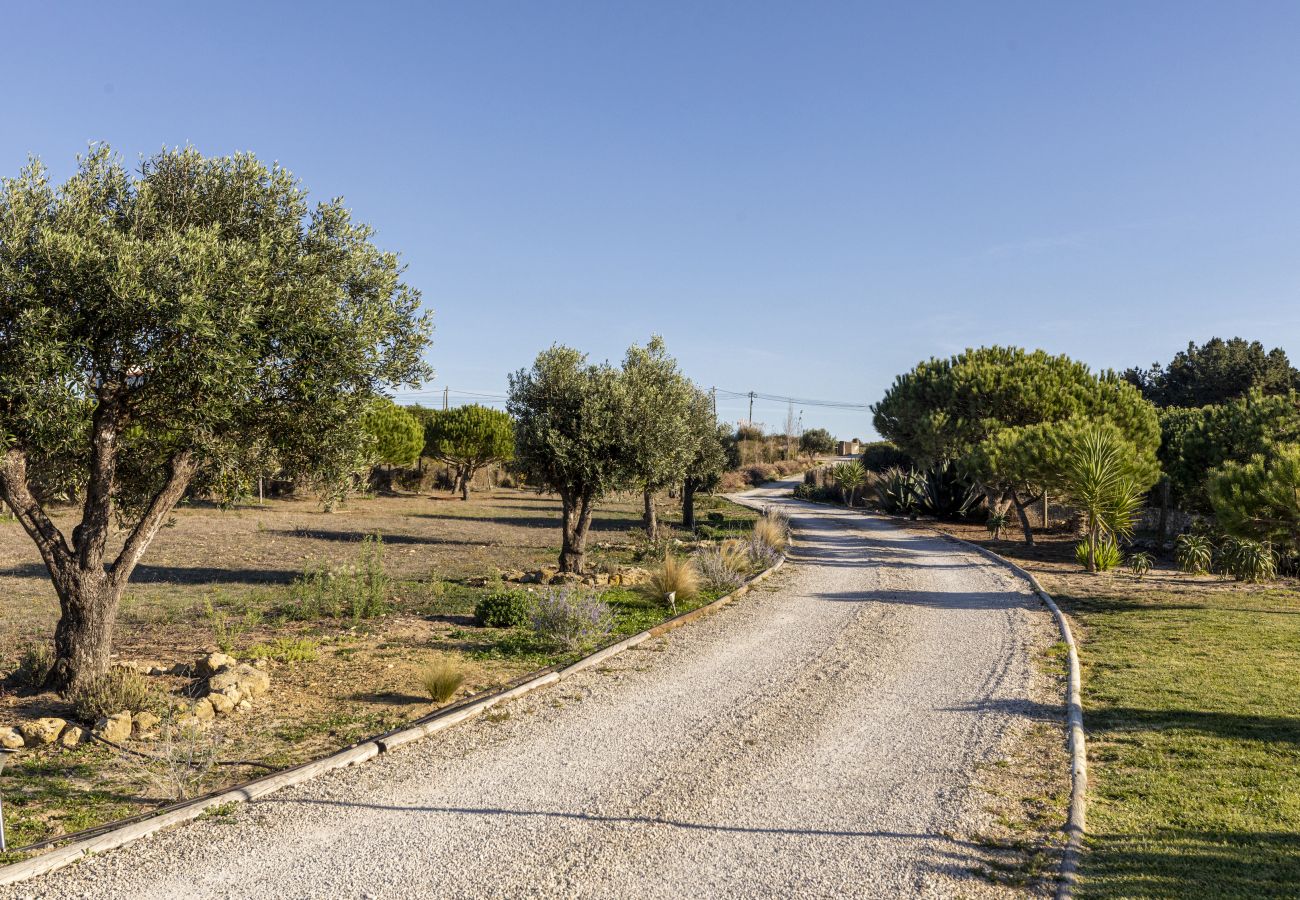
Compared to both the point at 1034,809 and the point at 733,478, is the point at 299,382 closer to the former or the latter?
the point at 1034,809

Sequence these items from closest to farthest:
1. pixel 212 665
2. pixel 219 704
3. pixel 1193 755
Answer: pixel 1193 755 < pixel 219 704 < pixel 212 665

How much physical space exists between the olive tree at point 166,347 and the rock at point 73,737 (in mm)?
1371

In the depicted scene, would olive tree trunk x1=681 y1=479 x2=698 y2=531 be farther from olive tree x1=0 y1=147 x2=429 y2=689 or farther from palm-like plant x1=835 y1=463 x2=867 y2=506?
olive tree x1=0 y1=147 x2=429 y2=689

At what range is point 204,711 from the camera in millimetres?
8906

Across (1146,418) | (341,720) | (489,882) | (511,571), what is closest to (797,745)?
(489,882)

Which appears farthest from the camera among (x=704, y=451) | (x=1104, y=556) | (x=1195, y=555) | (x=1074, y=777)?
(x=704, y=451)

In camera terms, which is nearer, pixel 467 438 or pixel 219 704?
pixel 219 704

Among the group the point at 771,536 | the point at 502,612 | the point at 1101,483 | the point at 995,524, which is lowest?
the point at 502,612

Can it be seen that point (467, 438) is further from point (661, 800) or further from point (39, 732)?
point (661, 800)

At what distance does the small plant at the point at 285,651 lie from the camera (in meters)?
11.5

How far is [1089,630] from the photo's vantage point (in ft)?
Result: 47.8

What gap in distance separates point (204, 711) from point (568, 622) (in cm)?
522

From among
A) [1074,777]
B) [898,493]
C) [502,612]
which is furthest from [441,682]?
[898,493]

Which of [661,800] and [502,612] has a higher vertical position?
[502,612]
